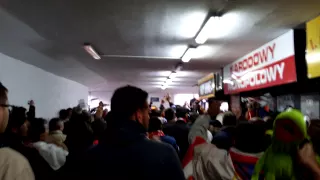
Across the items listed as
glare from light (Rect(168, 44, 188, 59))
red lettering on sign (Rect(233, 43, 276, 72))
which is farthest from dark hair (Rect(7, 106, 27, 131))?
red lettering on sign (Rect(233, 43, 276, 72))

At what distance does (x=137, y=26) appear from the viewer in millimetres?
5426

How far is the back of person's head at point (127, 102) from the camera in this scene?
164cm

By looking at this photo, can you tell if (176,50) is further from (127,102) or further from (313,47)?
(127,102)

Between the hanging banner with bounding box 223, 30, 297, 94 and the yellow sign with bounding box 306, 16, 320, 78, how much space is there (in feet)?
1.87

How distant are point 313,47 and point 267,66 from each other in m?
1.65

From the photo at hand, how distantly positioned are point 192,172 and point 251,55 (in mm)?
5568

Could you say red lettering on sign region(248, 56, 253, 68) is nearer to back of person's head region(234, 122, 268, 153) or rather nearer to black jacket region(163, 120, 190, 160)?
black jacket region(163, 120, 190, 160)

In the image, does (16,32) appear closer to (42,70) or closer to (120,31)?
(120,31)

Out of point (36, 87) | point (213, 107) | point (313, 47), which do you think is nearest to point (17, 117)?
point (213, 107)

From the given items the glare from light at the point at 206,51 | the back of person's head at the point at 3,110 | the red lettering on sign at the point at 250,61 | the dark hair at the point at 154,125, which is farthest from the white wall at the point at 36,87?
the red lettering on sign at the point at 250,61

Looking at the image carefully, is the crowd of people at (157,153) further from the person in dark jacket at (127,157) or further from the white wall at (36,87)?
the white wall at (36,87)

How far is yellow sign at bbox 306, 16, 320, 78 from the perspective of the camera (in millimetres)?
4594

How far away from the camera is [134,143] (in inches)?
62.3

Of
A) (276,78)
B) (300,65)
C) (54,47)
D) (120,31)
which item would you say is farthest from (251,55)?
(54,47)
